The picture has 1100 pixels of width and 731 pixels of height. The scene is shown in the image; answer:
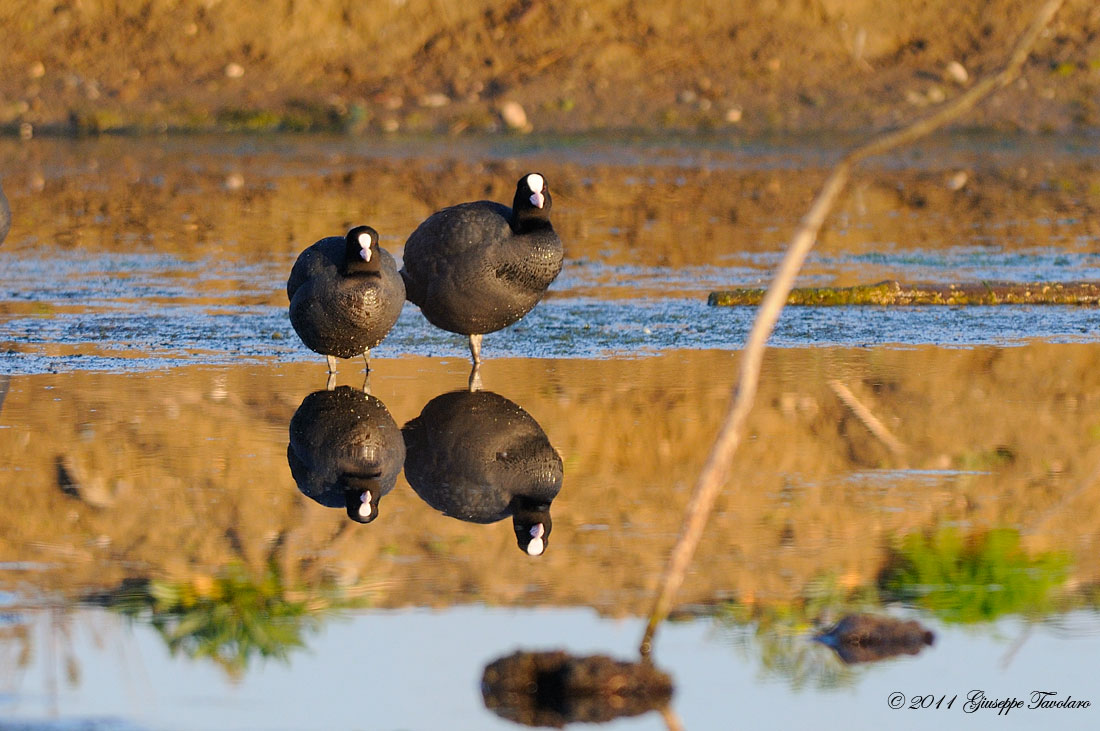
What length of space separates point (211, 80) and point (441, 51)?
317cm

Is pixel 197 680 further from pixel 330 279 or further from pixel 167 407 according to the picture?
pixel 330 279

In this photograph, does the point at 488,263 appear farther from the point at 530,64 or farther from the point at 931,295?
the point at 530,64

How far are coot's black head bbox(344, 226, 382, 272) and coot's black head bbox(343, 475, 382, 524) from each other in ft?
7.23

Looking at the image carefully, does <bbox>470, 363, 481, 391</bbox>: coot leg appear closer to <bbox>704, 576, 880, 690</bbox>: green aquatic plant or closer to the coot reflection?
the coot reflection

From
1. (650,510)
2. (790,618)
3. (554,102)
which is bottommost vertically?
(790,618)

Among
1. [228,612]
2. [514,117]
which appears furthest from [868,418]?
[514,117]

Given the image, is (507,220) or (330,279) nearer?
(330,279)

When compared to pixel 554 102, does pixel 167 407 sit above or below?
below

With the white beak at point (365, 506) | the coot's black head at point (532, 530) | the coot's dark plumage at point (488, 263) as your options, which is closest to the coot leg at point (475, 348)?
the coot's dark plumage at point (488, 263)

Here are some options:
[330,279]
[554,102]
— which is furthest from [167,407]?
[554,102]

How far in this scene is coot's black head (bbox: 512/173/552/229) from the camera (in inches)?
347

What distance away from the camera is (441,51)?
23.7 m

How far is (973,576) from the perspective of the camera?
17.0 ft

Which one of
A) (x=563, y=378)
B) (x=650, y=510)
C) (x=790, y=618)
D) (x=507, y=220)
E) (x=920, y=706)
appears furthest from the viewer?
(x=507, y=220)
